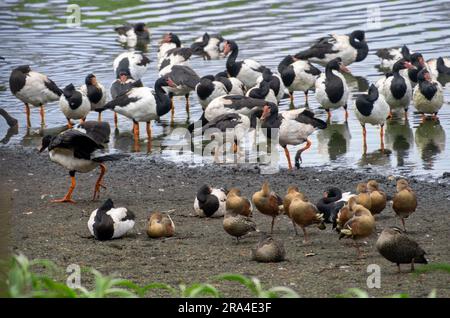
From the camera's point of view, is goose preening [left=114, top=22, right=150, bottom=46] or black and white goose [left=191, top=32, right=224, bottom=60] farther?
goose preening [left=114, top=22, right=150, bottom=46]

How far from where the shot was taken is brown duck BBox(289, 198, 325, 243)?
10.4m

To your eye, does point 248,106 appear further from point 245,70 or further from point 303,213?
point 303,213

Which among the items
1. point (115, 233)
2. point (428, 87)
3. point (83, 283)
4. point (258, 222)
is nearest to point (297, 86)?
point (428, 87)

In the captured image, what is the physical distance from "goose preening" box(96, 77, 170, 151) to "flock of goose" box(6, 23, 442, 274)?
0.02 metres

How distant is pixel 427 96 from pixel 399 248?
8.06 m

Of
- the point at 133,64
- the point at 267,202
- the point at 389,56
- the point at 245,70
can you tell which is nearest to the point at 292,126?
the point at 267,202

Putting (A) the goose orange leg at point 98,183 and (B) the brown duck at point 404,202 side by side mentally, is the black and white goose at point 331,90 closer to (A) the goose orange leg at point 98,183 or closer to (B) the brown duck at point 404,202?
(A) the goose orange leg at point 98,183

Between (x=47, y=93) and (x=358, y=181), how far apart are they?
6667 mm

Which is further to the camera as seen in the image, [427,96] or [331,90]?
[331,90]

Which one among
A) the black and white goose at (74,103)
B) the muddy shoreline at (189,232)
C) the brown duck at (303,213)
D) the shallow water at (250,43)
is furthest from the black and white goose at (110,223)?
the black and white goose at (74,103)

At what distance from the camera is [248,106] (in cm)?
1541

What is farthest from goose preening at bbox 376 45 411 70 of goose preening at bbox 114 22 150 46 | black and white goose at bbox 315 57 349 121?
goose preening at bbox 114 22 150 46

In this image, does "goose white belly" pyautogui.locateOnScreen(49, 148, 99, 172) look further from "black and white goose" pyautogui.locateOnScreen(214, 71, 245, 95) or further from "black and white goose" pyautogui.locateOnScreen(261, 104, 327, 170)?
"black and white goose" pyautogui.locateOnScreen(214, 71, 245, 95)

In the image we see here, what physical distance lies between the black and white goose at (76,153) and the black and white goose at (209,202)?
1.35 meters
